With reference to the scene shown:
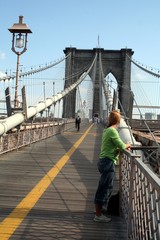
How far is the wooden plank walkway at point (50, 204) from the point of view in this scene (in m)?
3.53

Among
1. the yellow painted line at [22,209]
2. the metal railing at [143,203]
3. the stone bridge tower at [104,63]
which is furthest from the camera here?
the stone bridge tower at [104,63]

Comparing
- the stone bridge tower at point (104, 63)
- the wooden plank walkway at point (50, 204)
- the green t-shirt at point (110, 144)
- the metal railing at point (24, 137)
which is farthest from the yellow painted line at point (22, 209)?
the stone bridge tower at point (104, 63)

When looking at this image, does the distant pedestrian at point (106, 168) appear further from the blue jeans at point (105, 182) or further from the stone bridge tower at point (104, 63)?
the stone bridge tower at point (104, 63)

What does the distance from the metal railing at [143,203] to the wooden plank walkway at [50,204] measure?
0.38 metres

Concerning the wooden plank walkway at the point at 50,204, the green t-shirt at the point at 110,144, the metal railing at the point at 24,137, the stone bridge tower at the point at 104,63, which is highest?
the stone bridge tower at the point at 104,63

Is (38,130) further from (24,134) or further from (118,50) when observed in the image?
(118,50)

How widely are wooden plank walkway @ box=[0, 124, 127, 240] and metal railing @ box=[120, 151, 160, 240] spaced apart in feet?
1.24

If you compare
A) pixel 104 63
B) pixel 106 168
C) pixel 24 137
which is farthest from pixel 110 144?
pixel 104 63

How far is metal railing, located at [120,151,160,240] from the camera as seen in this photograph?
7.58 ft

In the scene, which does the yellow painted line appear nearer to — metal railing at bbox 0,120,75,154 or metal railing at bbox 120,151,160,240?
metal railing at bbox 120,151,160,240

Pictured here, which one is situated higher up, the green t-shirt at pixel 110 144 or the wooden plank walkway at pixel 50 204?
the green t-shirt at pixel 110 144

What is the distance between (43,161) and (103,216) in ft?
15.1

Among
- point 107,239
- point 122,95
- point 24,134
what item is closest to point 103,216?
Answer: point 107,239

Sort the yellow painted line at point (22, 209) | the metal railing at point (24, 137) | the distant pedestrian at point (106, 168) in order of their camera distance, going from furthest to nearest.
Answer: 1. the metal railing at point (24, 137)
2. the distant pedestrian at point (106, 168)
3. the yellow painted line at point (22, 209)
